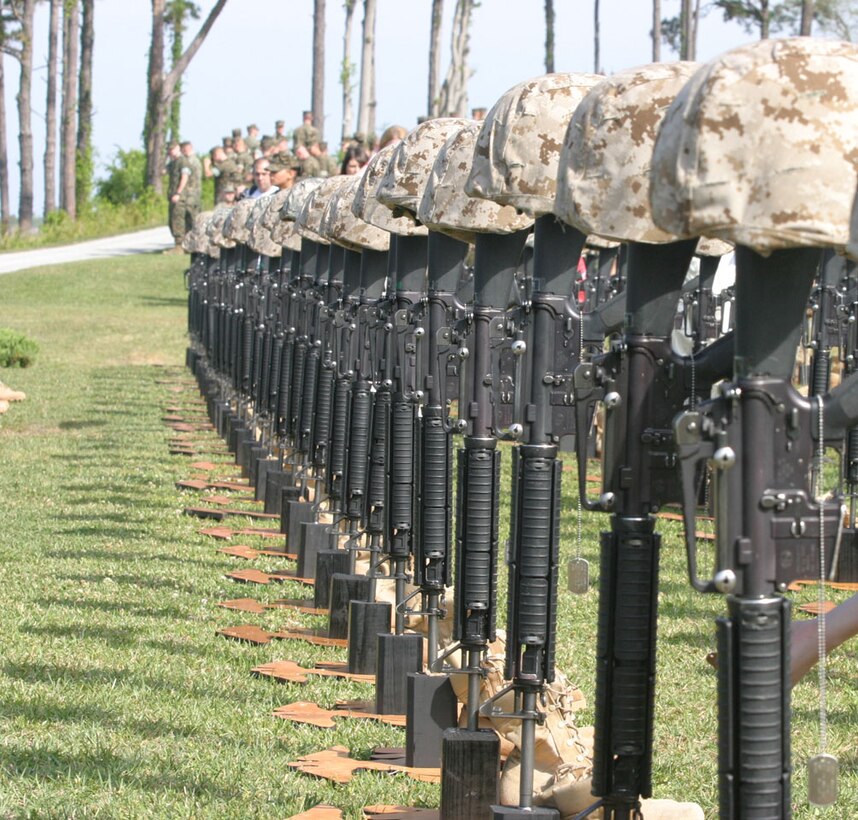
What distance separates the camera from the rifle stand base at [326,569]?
8984mm

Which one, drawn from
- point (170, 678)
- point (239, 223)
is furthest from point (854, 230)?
point (239, 223)

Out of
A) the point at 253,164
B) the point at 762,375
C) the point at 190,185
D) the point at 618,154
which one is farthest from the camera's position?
the point at 190,185

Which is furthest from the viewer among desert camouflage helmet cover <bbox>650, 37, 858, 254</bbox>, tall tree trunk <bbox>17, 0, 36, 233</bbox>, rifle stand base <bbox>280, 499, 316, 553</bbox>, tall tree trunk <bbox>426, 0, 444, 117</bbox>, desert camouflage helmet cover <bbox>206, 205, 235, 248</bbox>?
tall tree trunk <bbox>17, 0, 36, 233</bbox>

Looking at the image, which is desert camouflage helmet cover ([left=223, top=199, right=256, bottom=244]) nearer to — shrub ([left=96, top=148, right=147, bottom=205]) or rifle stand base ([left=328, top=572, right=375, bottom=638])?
rifle stand base ([left=328, top=572, right=375, bottom=638])

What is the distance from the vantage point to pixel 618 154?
4.59m

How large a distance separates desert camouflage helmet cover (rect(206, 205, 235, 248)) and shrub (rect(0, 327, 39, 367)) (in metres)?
3.95

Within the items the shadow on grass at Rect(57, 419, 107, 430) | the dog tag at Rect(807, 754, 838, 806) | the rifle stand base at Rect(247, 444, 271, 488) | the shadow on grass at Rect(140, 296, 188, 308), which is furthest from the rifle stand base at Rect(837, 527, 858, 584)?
the shadow on grass at Rect(140, 296, 188, 308)

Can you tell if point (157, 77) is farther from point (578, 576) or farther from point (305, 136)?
point (578, 576)

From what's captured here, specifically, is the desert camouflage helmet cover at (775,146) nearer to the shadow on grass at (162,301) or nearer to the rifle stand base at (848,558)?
the rifle stand base at (848,558)

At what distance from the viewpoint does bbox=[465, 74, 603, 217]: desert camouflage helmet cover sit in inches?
211

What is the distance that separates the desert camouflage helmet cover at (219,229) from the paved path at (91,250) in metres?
20.8

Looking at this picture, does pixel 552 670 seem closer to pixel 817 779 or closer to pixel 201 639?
pixel 817 779

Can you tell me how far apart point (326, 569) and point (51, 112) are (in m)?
51.4

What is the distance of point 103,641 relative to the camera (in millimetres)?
8281
